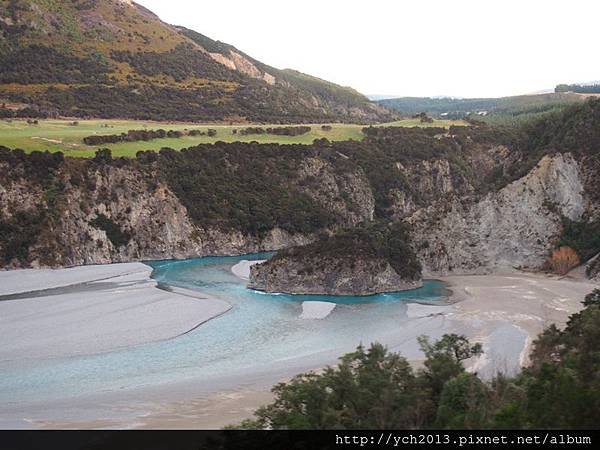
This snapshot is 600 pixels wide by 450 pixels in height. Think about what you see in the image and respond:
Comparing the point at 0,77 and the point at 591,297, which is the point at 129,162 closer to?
the point at 0,77

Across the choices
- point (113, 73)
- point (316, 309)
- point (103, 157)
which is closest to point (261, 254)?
point (103, 157)

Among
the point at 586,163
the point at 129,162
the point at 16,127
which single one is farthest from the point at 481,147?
the point at 16,127

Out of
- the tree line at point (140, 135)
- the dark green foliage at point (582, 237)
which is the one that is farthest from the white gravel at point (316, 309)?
the tree line at point (140, 135)

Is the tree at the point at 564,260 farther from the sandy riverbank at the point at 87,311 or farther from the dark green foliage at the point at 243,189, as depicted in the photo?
the dark green foliage at the point at 243,189

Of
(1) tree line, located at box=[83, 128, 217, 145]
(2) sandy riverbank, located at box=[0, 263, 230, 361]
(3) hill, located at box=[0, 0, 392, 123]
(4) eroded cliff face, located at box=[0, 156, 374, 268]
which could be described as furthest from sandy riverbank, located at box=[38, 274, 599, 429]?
(3) hill, located at box=[0, 0, 392, 123]

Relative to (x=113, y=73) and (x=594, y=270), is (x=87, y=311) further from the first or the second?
(x=113, y=73)

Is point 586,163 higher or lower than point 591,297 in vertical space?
higher
